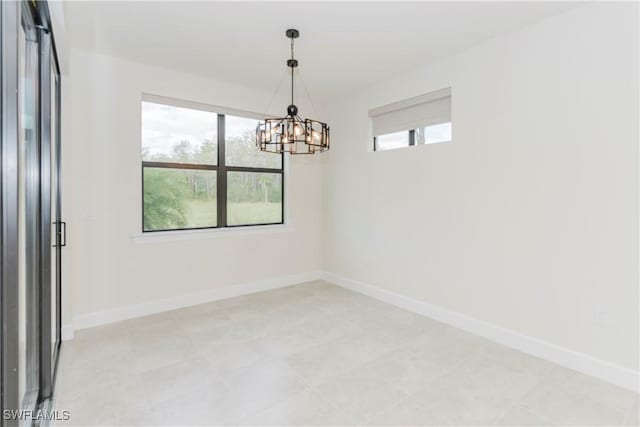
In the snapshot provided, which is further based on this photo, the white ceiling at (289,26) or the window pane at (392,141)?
the window pane at (392,141)

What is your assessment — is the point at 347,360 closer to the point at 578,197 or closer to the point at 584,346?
the point at 584,346

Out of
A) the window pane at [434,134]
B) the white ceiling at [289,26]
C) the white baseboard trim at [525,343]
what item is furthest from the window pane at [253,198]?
the window pane at [434,134]

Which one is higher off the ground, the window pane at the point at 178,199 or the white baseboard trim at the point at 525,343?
the window pane at the point at 178,199

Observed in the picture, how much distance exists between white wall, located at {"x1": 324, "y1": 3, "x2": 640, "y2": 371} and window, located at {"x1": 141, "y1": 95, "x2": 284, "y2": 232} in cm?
170

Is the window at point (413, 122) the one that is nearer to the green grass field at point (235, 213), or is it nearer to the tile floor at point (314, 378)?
the green grass field at point (235, 213)

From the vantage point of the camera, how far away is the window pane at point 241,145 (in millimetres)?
4211

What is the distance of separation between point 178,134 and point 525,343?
157 inches

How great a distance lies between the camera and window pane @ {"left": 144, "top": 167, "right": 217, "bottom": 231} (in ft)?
12.1

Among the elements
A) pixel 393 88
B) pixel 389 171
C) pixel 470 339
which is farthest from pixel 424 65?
pixel 470 339

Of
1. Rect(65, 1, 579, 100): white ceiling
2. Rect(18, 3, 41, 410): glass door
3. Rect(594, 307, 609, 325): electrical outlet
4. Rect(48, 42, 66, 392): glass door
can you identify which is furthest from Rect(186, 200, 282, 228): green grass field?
Rect(594, 307, 609, 325): electrical outlet

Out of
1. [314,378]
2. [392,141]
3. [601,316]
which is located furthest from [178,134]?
[601,316]

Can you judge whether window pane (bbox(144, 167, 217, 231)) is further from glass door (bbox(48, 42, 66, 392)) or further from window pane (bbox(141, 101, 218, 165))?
glass door (bbox(48, 42, 66, 392))

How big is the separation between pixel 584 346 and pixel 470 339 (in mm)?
816

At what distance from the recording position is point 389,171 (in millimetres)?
3965
